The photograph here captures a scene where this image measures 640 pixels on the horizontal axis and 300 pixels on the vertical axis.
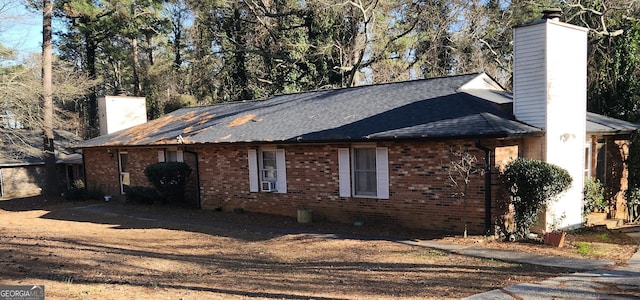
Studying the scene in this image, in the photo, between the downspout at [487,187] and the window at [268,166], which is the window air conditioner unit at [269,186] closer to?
the window at [268,166]

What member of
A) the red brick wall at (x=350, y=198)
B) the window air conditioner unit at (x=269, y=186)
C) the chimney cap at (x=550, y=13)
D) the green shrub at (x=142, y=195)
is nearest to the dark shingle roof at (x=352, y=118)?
the red brick wall at (x=350, y=198)

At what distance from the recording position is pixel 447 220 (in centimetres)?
1047

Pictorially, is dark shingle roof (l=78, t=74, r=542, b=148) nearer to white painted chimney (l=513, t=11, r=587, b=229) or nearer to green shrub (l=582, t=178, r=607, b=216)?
white painted chimney (l=513, t=11, r=587, b=229)

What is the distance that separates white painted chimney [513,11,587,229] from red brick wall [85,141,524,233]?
1686 millimetres

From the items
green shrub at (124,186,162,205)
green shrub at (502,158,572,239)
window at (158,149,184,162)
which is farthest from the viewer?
green shrub at (124,186,162,205)

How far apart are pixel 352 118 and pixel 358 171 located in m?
1.76

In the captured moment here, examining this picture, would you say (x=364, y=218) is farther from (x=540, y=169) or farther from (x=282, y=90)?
(x=282, y=90)

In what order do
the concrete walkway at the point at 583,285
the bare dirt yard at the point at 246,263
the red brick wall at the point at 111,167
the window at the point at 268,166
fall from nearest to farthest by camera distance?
the concrete walkway at the point at 583,285 < the bare dirt yard at the point at 246,263 < the window at the point at 268,166 < the red brick wall at the point at 111,167

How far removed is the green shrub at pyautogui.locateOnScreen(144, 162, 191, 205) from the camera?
16016 millimetres

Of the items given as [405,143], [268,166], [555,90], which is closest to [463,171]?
[405,143]

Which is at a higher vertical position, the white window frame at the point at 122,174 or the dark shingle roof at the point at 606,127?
the dark shingle roof at the point at 606,127

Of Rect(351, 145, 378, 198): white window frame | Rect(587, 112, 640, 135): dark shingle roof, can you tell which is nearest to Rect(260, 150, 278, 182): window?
Rect(351, 145, 378, 198): white window frame

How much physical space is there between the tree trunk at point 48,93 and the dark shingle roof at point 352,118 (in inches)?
93.8

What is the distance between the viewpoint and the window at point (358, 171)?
12000 mm
